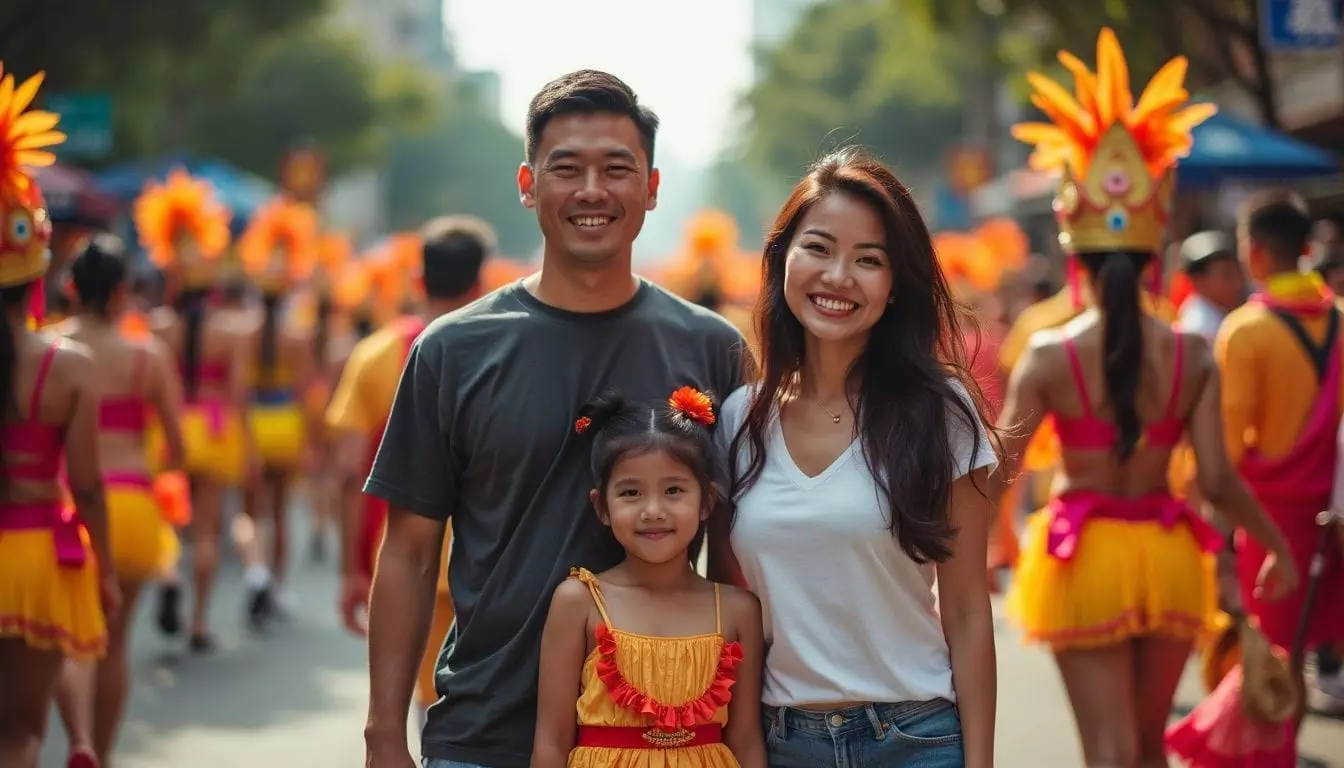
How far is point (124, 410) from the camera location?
856 centimetres

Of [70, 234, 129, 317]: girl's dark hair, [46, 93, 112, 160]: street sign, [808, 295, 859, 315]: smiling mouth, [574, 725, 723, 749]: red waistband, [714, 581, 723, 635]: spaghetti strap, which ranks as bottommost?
[574, 725, 723, 749]: red waistband

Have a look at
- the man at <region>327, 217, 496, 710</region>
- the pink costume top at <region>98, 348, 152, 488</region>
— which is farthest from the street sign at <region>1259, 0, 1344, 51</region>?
the pink costume top at <region>98, 348, 152, 488</region>

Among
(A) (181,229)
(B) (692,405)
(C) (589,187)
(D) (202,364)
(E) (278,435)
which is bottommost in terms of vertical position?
(B) (692,405)

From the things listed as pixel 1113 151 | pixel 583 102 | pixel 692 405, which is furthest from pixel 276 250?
pixel 692 405

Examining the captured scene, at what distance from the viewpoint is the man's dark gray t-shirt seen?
3.66 meters

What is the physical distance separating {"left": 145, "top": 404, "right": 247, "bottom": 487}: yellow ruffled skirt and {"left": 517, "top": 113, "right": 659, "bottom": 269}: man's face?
7944 mm

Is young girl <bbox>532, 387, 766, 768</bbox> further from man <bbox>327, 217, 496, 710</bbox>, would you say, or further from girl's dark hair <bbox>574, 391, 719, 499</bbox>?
man <bbox>327, 217, 496, 710</bbox>

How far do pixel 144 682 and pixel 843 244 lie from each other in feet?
23.8

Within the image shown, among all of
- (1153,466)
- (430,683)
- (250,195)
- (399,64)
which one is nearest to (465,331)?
(430,683)

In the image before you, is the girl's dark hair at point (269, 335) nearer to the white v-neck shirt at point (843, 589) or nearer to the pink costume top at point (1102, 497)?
the pink costume top at point (1102, 497)

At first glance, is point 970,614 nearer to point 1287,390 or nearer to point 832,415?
point 832,415

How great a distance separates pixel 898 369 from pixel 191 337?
8.79 metres

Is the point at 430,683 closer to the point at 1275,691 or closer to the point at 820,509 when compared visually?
the point at 820,509

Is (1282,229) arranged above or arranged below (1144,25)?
below
